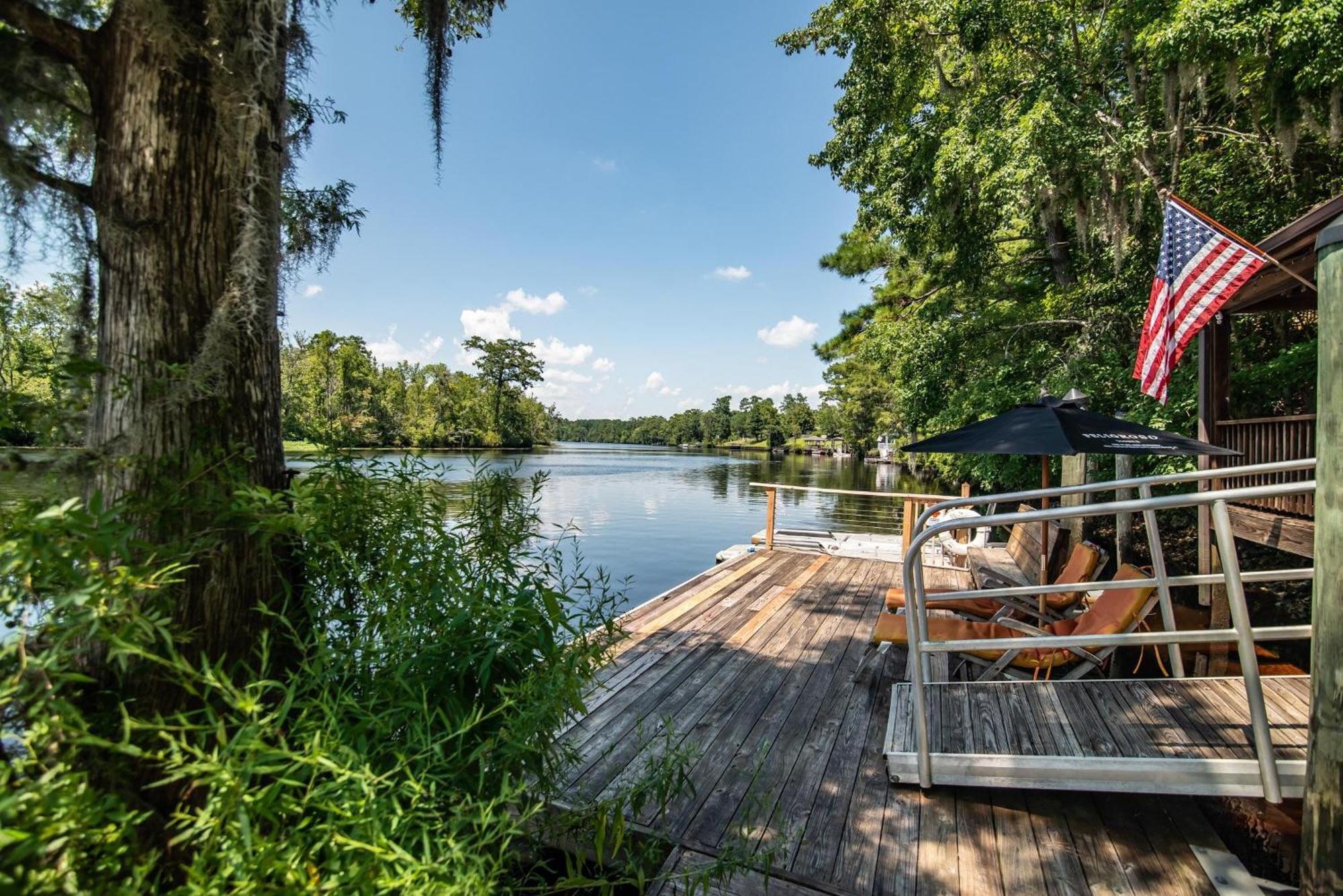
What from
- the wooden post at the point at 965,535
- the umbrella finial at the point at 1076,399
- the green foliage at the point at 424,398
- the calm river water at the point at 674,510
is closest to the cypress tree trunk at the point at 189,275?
the calm river water at the point at 674,510

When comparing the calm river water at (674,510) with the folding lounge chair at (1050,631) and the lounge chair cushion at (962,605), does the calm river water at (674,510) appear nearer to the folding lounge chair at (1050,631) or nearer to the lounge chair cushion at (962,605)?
the folding lounge chair at (1050,631)

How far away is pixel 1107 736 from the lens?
226 cm

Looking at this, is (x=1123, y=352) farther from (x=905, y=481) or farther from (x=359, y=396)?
(x=359, y=396)

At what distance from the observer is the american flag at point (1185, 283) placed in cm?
400

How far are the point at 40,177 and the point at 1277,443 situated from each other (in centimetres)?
775

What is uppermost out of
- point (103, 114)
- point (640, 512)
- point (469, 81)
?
point (469, 81)

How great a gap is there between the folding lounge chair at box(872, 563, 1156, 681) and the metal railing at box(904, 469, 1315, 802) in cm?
52

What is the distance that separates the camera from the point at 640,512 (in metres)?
17.8

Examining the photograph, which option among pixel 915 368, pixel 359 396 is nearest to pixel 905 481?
pixel 915 368

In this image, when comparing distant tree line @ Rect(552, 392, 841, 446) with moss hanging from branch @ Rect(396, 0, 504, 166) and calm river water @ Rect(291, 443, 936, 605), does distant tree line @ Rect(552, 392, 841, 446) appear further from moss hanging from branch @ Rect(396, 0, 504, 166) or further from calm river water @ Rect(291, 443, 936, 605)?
moss hanging from branch @ Rect(396, 0, 504, 166)

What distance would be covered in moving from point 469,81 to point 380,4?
764 mm

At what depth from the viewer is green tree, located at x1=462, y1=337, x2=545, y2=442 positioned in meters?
57.0

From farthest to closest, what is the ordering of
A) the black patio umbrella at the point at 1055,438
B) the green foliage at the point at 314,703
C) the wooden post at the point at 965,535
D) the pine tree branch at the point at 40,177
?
1. the wooden post at the point at 965,535
2. the black patio umbrella at the point at 1055,438
3. the pine tree branch at the point at 40,177
4. the green foliage at the point at 314,703

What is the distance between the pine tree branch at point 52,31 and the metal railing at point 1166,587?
2.51m
